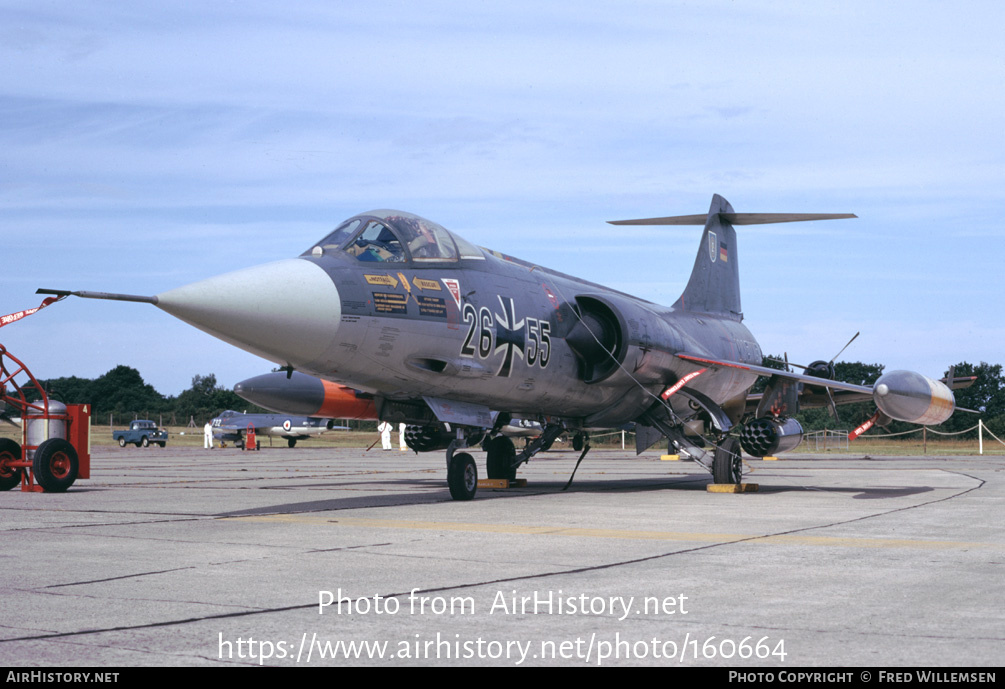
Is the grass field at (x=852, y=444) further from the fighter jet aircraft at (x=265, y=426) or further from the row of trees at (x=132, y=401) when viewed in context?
the row of trees at (x=132, y=401)

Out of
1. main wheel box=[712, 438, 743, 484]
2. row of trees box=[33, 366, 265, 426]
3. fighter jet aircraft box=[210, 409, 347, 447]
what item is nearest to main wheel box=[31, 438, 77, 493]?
main wheel box=[712, 438, 743, 484]

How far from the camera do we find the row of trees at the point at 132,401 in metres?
91.6

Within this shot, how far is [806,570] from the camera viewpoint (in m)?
6.52

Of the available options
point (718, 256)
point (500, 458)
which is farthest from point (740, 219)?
point (500, 458)

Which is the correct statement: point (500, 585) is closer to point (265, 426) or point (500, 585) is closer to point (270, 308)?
point (270, 308)

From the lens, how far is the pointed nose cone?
29.6 feet

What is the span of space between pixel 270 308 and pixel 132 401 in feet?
308

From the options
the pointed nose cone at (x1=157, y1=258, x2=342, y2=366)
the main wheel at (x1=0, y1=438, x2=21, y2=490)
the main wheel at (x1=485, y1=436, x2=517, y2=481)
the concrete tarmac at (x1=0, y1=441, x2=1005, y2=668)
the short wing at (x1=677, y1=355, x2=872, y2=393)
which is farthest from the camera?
the main wheel at (x1=485, y1=436, x2=517, y2=481)

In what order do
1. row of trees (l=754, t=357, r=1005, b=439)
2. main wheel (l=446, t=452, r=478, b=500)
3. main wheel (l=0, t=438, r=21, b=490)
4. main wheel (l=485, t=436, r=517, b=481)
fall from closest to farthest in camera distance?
main wheel (l=446, t=452, r=478, b=500)
main wheel (l=0, t=438, r=21, b=490)
main wheel (l=485, t=436, r=517, b=481)
row of trees (l=754, t=357, r=1005, b=439)

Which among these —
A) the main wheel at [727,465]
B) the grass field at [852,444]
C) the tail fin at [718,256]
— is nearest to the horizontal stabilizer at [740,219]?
the tail fin at [718,256]

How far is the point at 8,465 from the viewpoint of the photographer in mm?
14875

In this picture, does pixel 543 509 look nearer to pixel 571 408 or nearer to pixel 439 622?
pixel 571 408

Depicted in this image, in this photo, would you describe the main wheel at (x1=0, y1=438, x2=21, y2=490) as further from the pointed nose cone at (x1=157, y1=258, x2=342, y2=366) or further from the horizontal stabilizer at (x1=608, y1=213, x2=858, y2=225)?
the horizontal stabilizer at (x1=608, y1=213, x2=858, y2=225)

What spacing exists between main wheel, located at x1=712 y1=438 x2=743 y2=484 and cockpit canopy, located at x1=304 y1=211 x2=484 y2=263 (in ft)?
19.4
